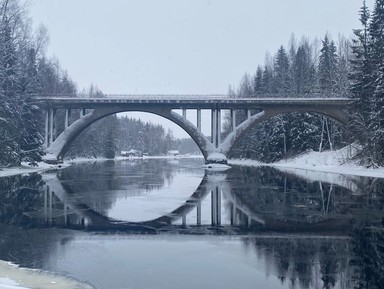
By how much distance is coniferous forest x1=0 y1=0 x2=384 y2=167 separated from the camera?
1383 inches

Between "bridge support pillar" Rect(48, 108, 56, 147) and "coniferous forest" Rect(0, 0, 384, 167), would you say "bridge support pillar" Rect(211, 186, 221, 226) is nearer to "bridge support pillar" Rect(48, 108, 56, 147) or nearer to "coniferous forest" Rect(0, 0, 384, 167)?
"coniferous forest" Rect(0, 0, 384, 167)

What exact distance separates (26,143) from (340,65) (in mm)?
39769

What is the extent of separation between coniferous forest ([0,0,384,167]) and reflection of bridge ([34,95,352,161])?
2.10 metres

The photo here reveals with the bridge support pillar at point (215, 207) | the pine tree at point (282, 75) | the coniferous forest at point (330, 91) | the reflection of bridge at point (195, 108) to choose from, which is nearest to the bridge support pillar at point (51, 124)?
the reflection of bridge at point (195, 108)

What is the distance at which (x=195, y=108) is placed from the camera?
5206cm

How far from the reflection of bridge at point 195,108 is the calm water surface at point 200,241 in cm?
3253

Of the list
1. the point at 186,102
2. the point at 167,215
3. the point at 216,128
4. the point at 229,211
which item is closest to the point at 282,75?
the point at 216,128

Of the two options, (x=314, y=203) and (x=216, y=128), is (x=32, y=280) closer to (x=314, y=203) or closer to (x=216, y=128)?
(x=314, y=203)

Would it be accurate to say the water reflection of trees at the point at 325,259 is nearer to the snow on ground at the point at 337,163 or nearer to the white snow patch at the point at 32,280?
the white snow patch at the point at 32,280

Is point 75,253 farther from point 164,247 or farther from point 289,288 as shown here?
point 289,288

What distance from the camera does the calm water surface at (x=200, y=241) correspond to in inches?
290

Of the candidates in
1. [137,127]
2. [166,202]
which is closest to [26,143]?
[166,202]

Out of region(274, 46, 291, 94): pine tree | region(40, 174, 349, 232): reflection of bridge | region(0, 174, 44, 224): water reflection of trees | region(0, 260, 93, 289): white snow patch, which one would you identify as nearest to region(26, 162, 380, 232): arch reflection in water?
region(40, 174, 349, 232): reflection of bridge

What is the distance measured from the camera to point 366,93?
38375 mm
